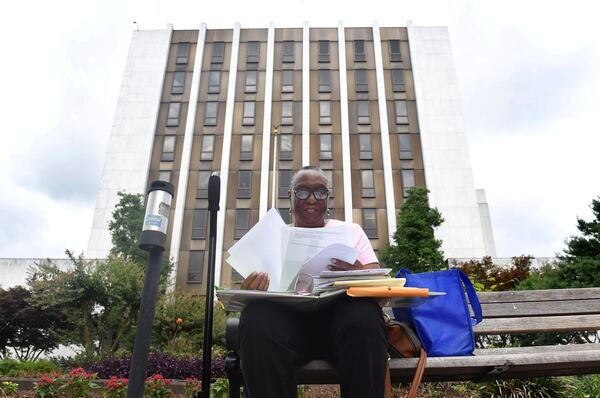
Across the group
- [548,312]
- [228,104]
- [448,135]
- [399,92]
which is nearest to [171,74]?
[228,104]

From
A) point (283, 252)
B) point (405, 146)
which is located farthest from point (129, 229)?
point (283, 252)

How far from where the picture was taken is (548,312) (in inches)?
121

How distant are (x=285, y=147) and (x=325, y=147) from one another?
2542mm

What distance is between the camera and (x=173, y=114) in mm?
27000

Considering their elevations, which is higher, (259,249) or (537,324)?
(259,249)

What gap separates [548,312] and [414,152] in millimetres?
23627

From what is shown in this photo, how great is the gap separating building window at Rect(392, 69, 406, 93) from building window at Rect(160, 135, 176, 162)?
15.0 meters

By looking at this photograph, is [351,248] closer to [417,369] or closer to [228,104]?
[417,369]

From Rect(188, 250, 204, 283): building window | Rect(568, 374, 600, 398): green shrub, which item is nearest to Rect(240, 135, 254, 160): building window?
Rect(188, 250, 204, 283): building window

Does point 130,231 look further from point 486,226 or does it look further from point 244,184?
point 486,226

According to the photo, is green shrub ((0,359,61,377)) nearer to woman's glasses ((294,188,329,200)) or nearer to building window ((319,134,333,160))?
woman's glasses ((294,188,329,200))

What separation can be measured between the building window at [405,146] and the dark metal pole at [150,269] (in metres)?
23.8

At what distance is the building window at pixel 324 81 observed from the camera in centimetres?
2741

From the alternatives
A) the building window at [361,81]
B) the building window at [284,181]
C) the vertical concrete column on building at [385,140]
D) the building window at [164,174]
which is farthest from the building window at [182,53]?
the vertical concrete column on building at [385,140]
